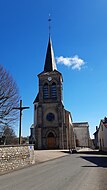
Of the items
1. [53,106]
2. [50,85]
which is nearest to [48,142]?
[53,106]

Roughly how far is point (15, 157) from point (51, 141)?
3193 centimetres

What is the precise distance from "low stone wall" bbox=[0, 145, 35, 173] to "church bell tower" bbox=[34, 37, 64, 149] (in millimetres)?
28280

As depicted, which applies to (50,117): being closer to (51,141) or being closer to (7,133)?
(51,141)

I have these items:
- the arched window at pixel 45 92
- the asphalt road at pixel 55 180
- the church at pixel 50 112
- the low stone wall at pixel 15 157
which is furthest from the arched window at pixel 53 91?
the asphalt road at pixel 55 180

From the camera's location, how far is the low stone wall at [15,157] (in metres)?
13.0

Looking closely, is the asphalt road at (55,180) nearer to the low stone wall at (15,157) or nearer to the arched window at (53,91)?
the low stone wall at (15,157)

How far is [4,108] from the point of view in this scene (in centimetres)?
2423

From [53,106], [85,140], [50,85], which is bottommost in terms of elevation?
[85,140]

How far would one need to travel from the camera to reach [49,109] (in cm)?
4803

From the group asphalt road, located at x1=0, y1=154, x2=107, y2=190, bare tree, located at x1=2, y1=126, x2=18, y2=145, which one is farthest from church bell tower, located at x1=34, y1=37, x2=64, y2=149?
asphalt road, located at x1=0, y1=154, x2=107, y2=190

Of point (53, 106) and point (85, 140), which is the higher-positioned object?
point (53, 106)

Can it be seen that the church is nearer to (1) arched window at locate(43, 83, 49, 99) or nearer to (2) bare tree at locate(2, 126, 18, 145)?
(1) arched window at locate(43, 83, 49, 99)

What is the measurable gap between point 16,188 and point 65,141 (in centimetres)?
3883

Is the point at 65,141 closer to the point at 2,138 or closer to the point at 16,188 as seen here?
the point at 2,138
